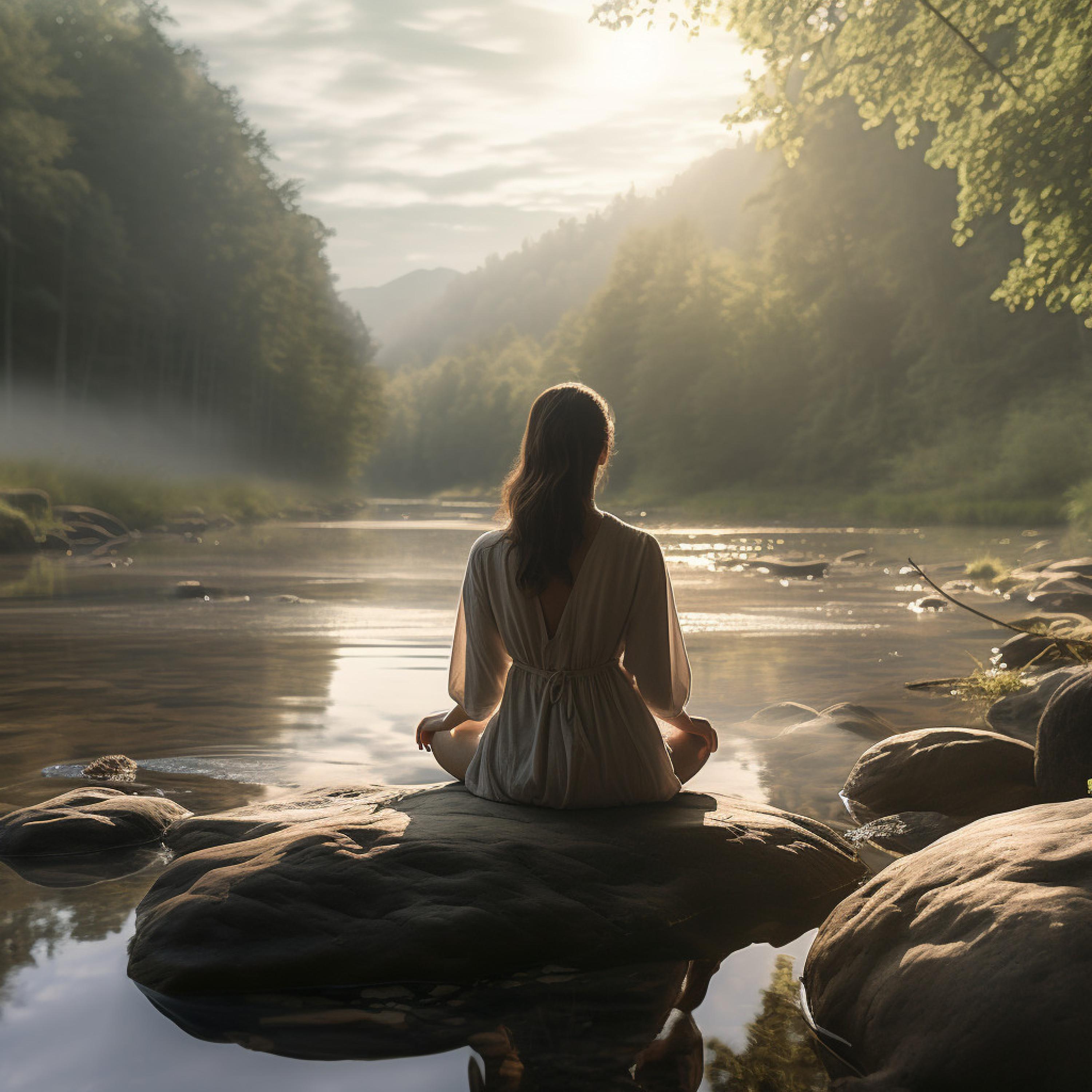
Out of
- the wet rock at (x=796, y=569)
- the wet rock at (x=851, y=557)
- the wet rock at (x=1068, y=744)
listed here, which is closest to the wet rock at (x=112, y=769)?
the wet rock at (x=1068, y=744)

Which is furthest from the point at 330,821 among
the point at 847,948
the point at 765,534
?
the point at 765,534

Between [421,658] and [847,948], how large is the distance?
7.26 meters

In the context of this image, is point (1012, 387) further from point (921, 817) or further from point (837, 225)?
point (921, 817)

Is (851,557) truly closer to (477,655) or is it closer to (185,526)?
(185,526)

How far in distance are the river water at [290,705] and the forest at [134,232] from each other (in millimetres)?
15987

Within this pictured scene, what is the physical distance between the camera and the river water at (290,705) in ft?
10.1

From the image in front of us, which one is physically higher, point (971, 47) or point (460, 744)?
point (971, 47)

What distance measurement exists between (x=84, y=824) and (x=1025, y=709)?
517 centimetres

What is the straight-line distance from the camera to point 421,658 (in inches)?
406

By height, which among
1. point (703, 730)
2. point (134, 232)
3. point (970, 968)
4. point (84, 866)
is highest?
point (134, 232)

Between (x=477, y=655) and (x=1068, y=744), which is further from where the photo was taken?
(x=1068, y=744)

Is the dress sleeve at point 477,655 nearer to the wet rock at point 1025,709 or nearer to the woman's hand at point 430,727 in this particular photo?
the woman's hand at point 430,727

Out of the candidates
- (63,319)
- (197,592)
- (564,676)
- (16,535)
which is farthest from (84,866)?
(63,319)

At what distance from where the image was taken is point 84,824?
480 cm
